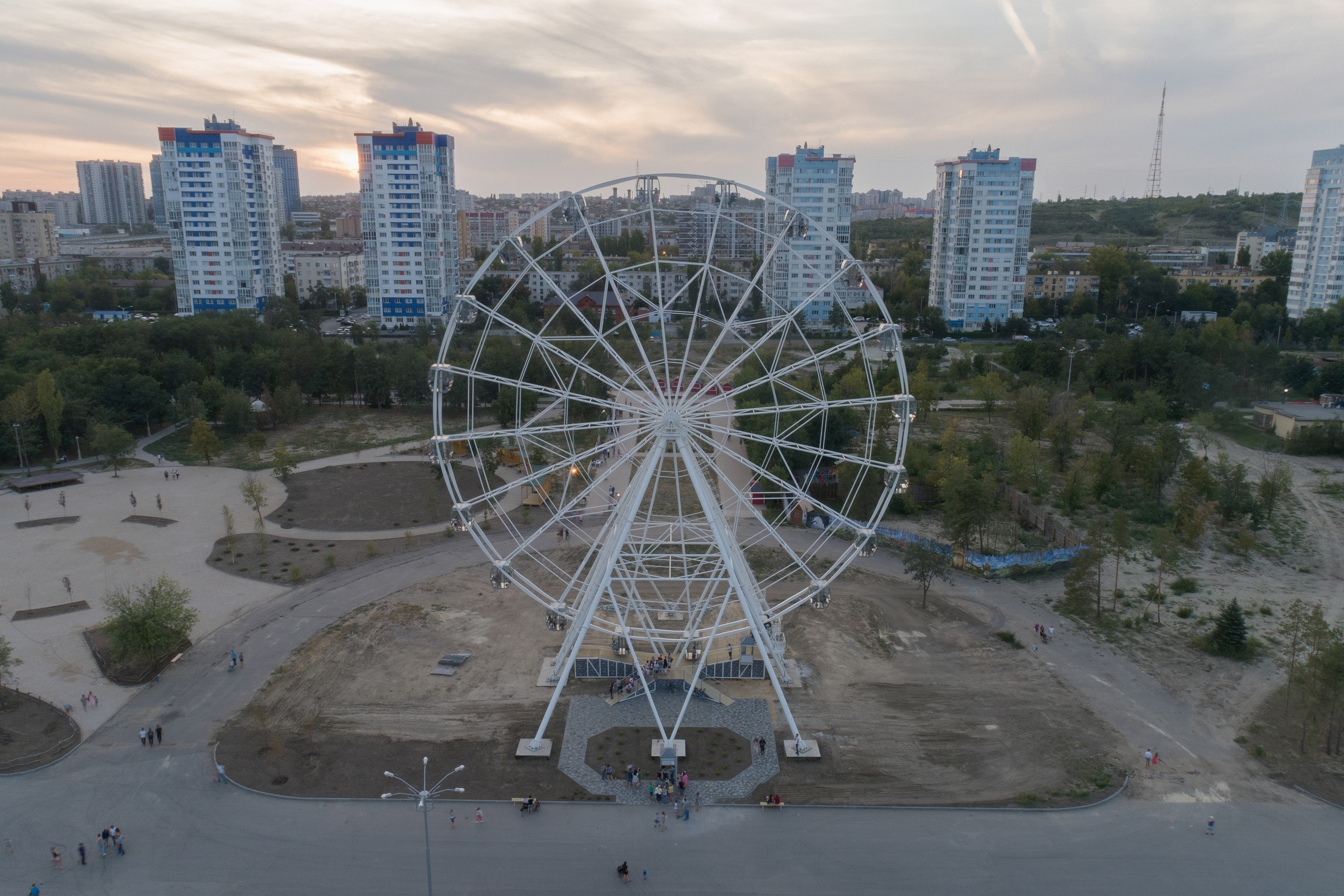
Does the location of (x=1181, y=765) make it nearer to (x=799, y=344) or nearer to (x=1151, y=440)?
(x=1151, y=440)

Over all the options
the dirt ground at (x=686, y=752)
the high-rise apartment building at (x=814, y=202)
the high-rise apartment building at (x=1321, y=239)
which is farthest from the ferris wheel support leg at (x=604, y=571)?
the high-rise apartment building at (x=1321, y=239)

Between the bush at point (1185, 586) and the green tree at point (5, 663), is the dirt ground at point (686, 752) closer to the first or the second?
the green tree at point (5, 663)

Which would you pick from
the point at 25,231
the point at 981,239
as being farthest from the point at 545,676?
the point at 25,231

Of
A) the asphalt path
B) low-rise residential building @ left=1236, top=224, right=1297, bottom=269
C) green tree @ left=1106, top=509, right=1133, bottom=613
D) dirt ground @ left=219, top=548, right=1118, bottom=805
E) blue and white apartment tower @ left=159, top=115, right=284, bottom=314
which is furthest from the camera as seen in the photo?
low-rise residential building @ left=1236, top=224, right=1297, bottom=269

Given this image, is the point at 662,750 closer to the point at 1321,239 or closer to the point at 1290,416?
the point at 1290,416

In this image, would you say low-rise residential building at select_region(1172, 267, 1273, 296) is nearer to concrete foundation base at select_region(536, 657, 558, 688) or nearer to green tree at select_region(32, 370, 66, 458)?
concrete foundation base at select_region(536, 657, 558, 688)

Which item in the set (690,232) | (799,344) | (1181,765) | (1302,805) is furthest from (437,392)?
(690,232)

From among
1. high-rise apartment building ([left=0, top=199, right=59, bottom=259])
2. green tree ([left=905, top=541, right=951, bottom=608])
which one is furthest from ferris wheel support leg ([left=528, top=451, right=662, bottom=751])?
high-rise apartment building ([left=0, top=199, right=59, bottom=259])
